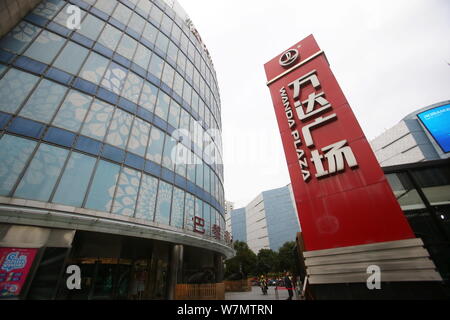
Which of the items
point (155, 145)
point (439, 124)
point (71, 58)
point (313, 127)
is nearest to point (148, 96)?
point (155, 145)

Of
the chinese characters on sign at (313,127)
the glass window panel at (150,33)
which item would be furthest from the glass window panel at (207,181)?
the glass window panel at (150,33)

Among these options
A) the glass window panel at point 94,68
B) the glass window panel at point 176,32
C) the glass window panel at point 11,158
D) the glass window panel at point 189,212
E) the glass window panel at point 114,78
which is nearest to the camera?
the glass window panel at point 11,158

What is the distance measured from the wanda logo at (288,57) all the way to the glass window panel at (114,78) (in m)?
11.6

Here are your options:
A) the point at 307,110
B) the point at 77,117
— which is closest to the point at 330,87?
the point at 307,110

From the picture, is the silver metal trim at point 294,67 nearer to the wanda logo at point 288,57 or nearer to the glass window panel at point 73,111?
the wanda logo at point 288,57

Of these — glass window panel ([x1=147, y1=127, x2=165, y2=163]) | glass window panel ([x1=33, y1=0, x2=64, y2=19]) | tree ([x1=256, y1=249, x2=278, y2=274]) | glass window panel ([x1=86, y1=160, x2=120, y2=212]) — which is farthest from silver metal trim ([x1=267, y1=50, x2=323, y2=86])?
tree ([x1=256, y1=249, x2=278, y2=274])

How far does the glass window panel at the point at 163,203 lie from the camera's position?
44.5 ft

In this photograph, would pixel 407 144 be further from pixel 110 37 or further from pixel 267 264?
pixel 110 37

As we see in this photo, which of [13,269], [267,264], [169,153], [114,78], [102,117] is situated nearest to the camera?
[13,269]

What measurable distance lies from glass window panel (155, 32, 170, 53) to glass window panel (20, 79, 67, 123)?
10945 millimetres

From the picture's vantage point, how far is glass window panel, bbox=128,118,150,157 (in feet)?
45.3

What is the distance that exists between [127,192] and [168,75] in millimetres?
12497

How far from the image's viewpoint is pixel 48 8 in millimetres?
13711
